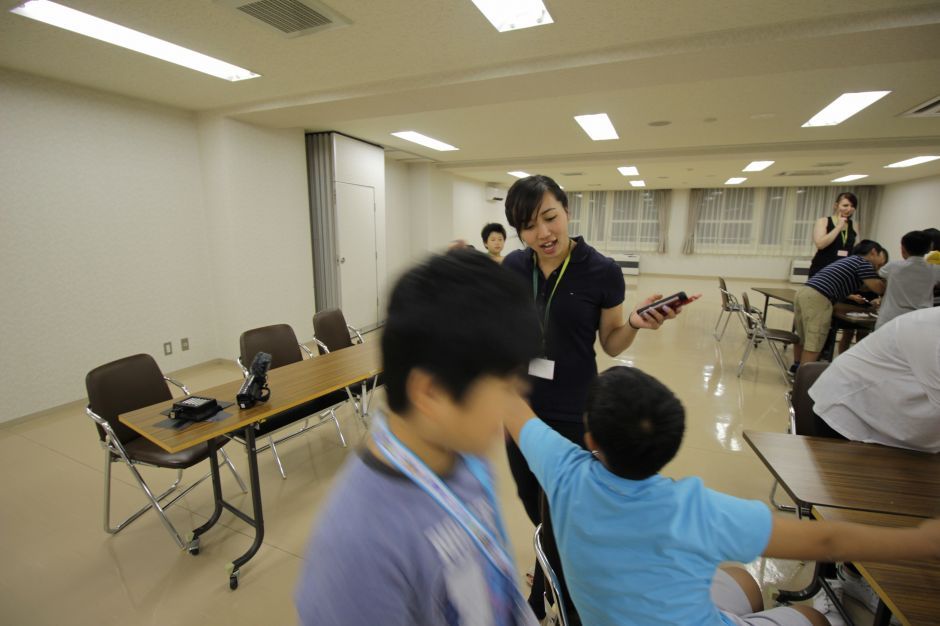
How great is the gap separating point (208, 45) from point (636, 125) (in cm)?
436

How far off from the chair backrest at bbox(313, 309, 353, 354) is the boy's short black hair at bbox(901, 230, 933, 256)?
4.87 metres

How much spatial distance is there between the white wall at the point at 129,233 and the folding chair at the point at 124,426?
6.91 ft

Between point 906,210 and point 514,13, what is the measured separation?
1135 centimetres

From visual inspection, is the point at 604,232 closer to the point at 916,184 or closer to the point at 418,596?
the point at 916,184

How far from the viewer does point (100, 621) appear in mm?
1726

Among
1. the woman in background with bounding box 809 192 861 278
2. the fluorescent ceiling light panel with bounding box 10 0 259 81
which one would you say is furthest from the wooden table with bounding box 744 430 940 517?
the woman in background with bounding box 809 192 861 278

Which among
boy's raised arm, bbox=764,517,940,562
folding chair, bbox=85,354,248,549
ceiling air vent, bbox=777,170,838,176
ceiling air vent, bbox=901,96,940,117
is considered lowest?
folding chair, bbox=85,354,248,549

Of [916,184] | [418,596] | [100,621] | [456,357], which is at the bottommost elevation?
[100,621]

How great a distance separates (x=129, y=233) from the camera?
13.1ft

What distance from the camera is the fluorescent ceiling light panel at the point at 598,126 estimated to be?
4.71m

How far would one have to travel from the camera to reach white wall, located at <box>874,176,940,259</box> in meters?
8.21

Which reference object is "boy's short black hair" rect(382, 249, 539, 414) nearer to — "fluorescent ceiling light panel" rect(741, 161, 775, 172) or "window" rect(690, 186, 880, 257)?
"fluorescent ceiling light panel" rect(741, 161, 775, 172)

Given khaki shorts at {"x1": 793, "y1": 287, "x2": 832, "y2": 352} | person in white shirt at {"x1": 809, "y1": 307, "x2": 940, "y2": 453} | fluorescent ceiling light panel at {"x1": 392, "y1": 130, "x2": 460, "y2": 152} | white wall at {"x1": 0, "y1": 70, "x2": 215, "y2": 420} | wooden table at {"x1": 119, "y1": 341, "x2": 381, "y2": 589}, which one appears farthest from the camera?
fluorescent ceiling light panel at {"x1": 392, "y1": 130, "x2": 460, "y2": 152}

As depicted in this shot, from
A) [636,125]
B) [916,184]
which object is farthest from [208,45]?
[916,184]
